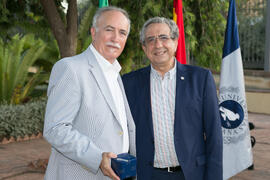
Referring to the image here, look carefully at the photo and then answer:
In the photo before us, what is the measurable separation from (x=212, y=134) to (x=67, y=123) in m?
1.28

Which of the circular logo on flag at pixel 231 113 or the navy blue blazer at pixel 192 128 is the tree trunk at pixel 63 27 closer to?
the circular logo on flag at pixel 231 113

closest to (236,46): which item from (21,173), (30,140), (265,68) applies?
(21,173)

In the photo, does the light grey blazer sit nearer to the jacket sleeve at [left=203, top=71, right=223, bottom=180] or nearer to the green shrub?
the jacket sleeve at [left=203, top=71, right=223, bottom=180]

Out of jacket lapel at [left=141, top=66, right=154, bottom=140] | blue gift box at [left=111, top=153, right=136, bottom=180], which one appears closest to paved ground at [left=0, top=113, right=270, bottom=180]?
jacket lapel at [left=141, top=66, right=154, bottom=140]

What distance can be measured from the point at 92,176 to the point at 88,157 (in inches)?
12.0

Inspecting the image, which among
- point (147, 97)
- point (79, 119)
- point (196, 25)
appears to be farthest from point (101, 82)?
point (196, 25)

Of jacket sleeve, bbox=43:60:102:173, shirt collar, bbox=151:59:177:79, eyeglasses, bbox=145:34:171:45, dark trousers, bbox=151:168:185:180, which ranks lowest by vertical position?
dark trousers, bbox=151:168:185:180

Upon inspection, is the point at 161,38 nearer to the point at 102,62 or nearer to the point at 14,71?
the point at 102,62

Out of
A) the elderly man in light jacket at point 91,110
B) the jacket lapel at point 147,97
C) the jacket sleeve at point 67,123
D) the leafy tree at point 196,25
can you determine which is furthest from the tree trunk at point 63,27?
the jacket sleeve at point 67,123

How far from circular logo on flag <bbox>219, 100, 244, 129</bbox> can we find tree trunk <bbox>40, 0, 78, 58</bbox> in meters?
2.72

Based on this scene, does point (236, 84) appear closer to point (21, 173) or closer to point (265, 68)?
point (21, 173)

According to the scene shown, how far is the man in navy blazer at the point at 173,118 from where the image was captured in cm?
265

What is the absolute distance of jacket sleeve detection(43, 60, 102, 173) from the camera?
5.72 ft

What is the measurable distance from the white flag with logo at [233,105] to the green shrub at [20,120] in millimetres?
4974
